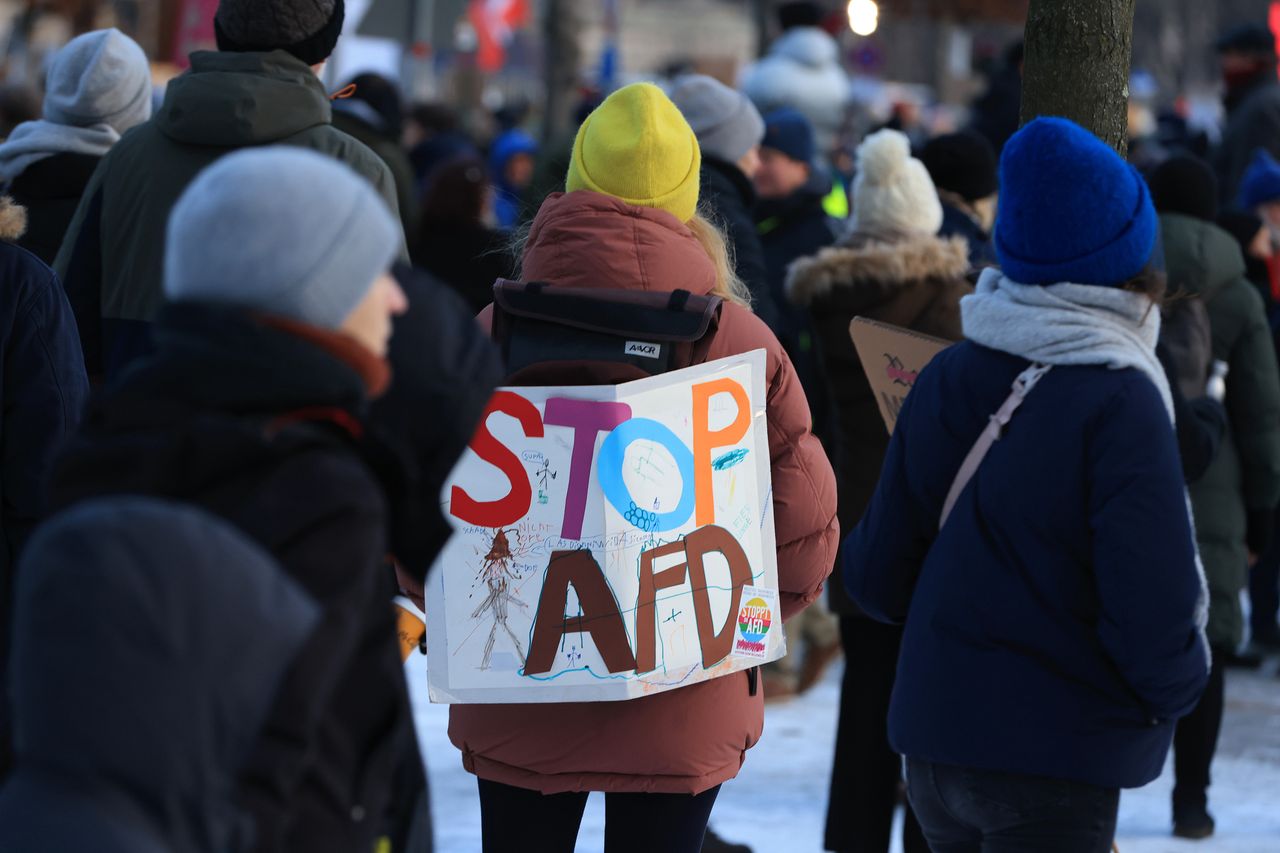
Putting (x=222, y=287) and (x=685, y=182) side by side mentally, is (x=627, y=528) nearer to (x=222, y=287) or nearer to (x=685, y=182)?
(x=685, y=182)

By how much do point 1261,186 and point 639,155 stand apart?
5216 millimetres

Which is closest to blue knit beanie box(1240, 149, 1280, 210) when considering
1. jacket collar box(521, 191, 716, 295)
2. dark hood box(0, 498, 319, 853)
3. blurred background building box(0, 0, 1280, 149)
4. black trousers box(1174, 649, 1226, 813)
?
blurred background building box(0, 0, 1280, 149)

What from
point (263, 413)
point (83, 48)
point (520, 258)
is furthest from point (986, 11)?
point (263, 413)

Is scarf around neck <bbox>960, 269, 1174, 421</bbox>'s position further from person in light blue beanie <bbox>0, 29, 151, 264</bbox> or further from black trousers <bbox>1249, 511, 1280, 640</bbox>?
black trousers <bbox>1249, 511, 1280, 640</bbox>

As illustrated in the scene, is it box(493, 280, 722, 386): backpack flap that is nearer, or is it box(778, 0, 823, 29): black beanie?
box(493, 280, 722, 386): backpack flap

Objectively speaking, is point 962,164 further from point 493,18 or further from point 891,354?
point 493,18

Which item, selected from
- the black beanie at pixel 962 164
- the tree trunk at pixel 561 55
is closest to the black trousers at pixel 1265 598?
the black beanie at pixel 962 164

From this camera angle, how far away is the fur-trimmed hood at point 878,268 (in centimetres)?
496

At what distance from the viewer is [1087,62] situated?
4102mm

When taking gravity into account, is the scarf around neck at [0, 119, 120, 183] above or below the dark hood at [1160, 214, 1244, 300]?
above

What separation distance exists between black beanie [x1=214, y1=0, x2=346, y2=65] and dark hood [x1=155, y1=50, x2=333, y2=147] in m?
0.04

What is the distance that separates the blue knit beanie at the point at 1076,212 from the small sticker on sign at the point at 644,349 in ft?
2.14

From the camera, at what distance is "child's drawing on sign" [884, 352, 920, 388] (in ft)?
13.6

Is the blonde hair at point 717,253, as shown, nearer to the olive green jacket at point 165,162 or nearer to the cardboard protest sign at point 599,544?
the cardboard protest sign at point 599,544
